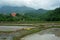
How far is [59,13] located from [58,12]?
0.78 meters

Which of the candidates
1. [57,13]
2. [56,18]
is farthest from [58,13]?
[56,18]

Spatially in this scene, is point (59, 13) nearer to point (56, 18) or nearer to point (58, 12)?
point (58, 12)

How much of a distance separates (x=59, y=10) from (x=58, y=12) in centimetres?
80

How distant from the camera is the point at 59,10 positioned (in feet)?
135

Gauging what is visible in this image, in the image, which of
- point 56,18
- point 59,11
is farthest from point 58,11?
point 56,18

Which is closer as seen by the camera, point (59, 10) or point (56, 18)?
point (56, 18)

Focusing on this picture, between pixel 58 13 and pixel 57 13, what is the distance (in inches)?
9.8

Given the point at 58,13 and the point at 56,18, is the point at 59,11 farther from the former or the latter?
the point at 56,18

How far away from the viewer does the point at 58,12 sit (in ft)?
133

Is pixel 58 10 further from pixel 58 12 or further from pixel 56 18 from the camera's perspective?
pixel 56 18

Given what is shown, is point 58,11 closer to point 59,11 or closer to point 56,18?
point 59,11

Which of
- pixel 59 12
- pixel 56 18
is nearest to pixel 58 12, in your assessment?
pixel 59 12

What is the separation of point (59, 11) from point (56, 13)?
1.16m

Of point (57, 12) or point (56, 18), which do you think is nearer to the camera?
point (56, 18)
